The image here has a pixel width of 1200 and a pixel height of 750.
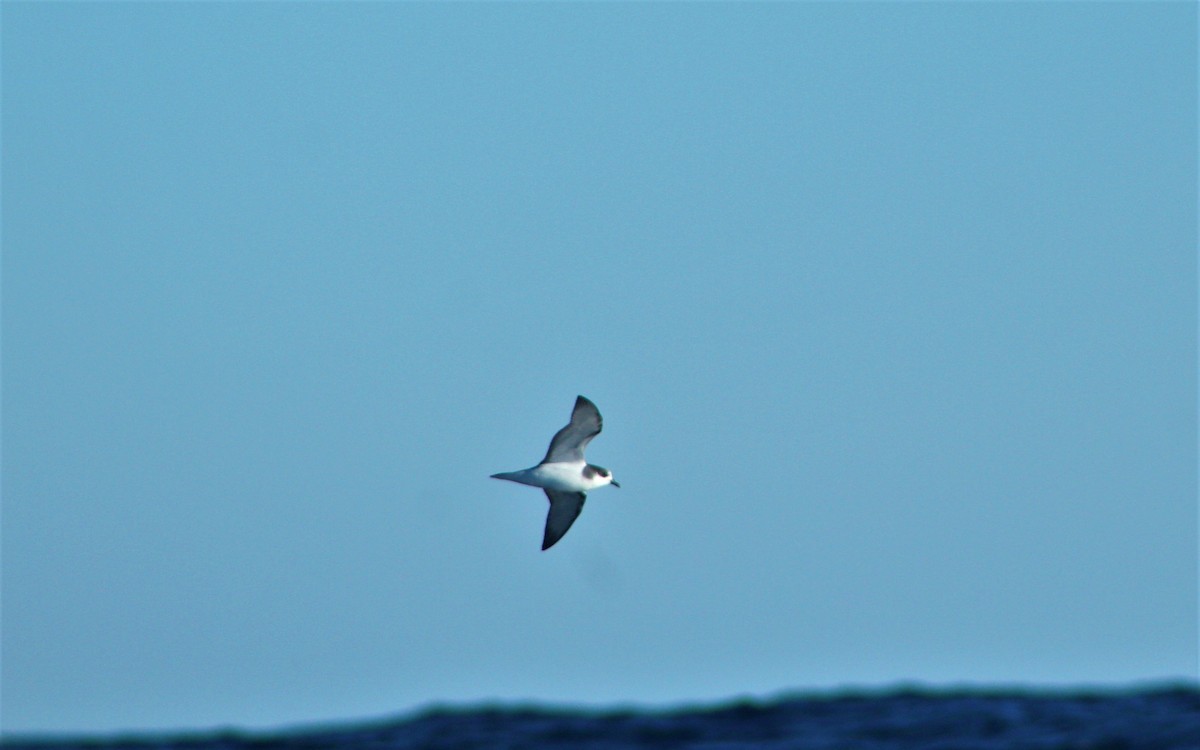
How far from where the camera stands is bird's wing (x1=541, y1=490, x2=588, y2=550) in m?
32.4

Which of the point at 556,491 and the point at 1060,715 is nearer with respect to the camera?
the point at 1060,715

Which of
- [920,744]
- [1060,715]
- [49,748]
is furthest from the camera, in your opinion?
[49,748]

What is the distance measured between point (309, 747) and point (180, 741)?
3.22m

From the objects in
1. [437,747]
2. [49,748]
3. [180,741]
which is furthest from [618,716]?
[49,748]

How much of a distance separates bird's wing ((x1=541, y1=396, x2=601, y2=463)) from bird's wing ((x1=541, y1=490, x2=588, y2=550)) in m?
1.99

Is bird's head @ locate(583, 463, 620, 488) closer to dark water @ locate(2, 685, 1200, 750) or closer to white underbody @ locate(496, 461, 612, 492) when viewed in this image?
white underbody @ locate(496, 461, 612, 492)

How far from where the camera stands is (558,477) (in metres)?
30.4

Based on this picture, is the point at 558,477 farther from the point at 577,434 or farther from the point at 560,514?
the point at 560,514

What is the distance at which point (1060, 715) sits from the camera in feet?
94.9

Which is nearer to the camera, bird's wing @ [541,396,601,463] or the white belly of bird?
bird's wing @ [541,396,601,463]

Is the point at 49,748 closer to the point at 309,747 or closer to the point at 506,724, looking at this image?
the point at 309,747

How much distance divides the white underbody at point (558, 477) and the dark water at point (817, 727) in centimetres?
370

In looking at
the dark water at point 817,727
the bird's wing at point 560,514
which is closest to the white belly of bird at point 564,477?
the bird's wing at point 560,514

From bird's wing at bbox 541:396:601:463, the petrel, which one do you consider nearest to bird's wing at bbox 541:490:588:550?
the petrel
